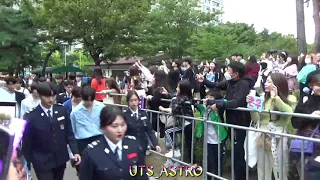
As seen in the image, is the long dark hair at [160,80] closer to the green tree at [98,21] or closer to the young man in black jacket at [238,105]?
the young man in black jacket at [238,105]

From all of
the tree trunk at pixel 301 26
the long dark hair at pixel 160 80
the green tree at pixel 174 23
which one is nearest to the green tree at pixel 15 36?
→ the green tree at pixel 174 23

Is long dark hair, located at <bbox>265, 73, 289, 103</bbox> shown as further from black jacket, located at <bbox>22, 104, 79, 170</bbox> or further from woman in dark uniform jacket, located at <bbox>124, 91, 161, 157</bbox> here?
black jacket, located at <bbox>22, 104, 79, 170</bbox>

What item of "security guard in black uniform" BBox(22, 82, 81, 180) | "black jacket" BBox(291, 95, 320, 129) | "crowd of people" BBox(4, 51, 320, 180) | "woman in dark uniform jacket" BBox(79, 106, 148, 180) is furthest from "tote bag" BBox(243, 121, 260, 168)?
"security guard in black uniform" BBox(22, 82, 81, 180)

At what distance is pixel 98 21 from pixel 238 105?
796 inches

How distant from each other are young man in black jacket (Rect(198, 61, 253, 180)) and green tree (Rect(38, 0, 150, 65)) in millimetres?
19080

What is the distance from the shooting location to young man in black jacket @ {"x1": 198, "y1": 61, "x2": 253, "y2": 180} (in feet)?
17.5

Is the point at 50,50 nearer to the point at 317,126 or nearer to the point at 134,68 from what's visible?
the point at 134,68

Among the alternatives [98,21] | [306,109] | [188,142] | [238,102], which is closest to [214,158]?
[188,142]

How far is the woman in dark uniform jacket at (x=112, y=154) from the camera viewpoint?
10.3 feet

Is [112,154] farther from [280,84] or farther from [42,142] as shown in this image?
[280,84]

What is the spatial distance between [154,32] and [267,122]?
26.7 m

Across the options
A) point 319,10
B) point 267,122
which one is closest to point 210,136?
point 267,122

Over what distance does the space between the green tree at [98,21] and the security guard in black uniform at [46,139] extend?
64.1 feet

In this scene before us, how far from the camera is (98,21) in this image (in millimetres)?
24641
